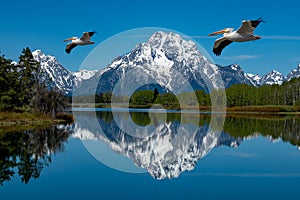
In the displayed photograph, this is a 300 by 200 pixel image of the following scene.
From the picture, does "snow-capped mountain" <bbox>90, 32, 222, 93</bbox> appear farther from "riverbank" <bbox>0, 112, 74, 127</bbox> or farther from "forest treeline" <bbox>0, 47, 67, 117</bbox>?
"riverbank" <bbox>0, 112, 74, 127</bbox>

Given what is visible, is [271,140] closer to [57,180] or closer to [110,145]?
[110,145]

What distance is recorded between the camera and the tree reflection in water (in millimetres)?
15359

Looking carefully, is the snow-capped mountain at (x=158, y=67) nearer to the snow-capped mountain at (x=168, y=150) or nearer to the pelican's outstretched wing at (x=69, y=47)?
the snow-capped mountain at (x=168, y=150)

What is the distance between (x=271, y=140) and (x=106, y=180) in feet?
51.6

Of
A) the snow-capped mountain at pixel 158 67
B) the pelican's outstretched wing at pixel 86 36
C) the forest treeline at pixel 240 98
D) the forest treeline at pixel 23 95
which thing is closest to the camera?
the pelican's outstretched wing at pixel 86 36

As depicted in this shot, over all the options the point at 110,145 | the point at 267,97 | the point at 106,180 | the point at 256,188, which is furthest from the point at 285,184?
the point at 267,97

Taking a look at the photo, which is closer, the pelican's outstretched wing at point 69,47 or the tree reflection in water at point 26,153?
the pelican's outstretched wing at point 69,47

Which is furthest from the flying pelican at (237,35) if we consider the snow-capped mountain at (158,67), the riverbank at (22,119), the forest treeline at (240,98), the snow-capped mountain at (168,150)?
the forest treeline at (240,98)

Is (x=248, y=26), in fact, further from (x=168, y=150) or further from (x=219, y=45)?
(x=168, y=150)

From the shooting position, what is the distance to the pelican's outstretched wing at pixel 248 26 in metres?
8.34

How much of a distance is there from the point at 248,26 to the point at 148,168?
978 cm

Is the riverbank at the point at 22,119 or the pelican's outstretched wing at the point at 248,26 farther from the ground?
the pelican's outstretched wing at the point at 248,26

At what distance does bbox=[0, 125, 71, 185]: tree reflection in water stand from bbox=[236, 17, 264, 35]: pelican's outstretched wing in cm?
882

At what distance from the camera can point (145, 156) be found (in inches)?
830
